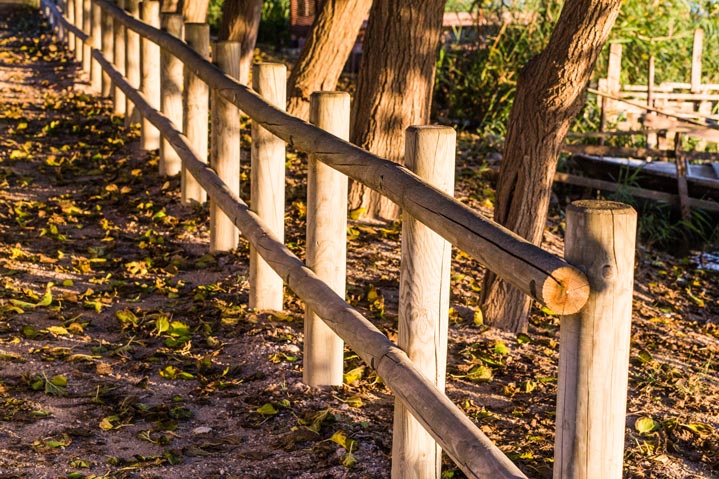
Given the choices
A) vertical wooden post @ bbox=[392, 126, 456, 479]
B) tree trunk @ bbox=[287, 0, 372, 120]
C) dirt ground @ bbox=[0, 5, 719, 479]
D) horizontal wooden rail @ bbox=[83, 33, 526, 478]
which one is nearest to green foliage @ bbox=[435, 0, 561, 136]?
tree trunk @ bbox=[287, 0, 372, 120]

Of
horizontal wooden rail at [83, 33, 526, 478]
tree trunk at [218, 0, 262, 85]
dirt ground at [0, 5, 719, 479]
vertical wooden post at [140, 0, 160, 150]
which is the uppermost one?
tree trunk at [218, 0, 262, 85]

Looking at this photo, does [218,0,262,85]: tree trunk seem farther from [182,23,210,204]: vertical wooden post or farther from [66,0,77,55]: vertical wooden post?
→ [66,0,77,55]: vertical wooden post

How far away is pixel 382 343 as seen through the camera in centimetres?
393

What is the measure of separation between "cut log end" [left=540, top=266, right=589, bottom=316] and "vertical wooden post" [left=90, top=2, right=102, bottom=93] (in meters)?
10.4

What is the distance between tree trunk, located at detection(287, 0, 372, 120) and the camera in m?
8.66

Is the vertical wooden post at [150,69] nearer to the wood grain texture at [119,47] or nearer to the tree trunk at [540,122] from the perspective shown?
the wood grain texture at [119,47]

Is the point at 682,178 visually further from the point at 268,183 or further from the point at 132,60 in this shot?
the point at 268,183

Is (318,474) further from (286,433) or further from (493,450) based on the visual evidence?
(493,450)

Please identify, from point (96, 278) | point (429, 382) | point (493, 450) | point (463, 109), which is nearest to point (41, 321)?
point (96, 278)

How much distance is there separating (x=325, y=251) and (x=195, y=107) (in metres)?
3.21

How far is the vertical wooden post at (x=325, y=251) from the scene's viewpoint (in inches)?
192

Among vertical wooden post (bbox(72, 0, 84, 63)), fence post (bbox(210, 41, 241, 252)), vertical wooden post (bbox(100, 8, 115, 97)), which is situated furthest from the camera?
vertical wooden post (bbox(72, 0, 84, 63))

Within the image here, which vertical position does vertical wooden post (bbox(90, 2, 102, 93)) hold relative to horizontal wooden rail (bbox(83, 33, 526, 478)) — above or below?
above

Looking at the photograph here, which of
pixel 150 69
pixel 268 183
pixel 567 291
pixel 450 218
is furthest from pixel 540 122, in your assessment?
pixel 150 69
